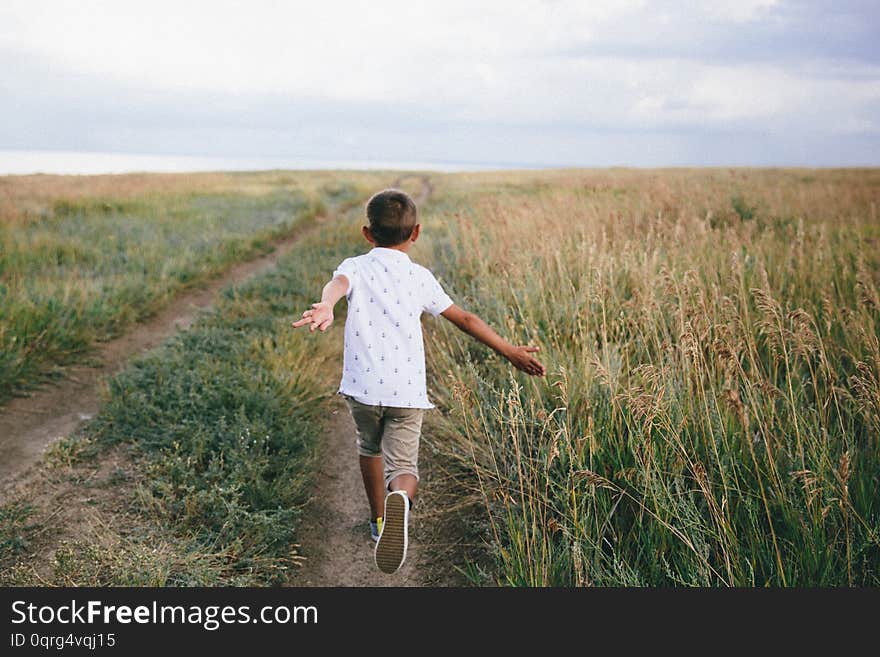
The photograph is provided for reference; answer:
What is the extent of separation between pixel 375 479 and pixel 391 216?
1.36 m

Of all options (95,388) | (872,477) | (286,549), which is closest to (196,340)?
(95,388)

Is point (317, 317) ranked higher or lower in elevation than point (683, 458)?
higher

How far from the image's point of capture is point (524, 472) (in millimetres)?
3416

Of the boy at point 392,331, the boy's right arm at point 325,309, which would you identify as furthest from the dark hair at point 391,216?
the boy's right arm at point 325,309

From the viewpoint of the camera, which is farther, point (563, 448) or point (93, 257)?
point (93, 257)

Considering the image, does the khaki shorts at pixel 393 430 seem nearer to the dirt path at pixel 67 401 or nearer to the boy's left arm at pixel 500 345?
the boy's left arm at pixel 500 345

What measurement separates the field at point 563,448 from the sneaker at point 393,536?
16.7 inches

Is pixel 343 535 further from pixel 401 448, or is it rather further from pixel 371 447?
pixel 401 448

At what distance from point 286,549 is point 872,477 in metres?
2.83

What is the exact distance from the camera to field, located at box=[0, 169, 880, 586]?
2574mm

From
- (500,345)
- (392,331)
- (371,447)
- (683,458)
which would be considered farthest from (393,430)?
(683,458)

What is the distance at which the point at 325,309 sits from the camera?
8.43 feet

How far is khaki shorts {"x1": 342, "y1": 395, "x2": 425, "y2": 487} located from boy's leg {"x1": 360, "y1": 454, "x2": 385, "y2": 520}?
122 millimetres

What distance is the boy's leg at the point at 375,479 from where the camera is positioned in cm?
325
